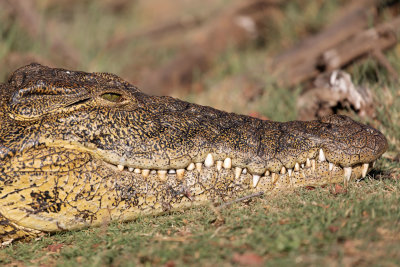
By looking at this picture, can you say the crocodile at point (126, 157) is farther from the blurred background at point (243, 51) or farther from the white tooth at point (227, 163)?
→ the blurred background at point (243, 51)

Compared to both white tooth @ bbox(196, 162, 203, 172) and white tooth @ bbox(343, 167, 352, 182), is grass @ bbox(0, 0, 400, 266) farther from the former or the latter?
white tooth @ bbox(196, 162, 203, 172)

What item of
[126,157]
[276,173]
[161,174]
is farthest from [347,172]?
[126,157]

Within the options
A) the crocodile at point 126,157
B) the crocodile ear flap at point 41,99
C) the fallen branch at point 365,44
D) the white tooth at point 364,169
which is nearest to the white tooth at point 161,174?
the crocodile at point 126,157

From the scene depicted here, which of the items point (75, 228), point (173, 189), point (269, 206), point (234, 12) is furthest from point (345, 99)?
point (234, 12)

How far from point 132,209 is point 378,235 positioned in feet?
5.87

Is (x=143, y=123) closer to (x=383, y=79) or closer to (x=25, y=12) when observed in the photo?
(x=383, y=79)

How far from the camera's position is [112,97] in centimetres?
342

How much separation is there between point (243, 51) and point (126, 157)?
259 inches

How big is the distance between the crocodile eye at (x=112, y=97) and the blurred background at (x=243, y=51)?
8.40ft

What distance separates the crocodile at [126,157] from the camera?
309cm

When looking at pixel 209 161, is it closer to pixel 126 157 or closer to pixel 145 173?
pixel 145 173

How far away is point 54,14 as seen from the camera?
10.7 metres

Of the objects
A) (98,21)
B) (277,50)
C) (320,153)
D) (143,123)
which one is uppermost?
(98,21)

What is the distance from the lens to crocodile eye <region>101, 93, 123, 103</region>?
11.1ft
